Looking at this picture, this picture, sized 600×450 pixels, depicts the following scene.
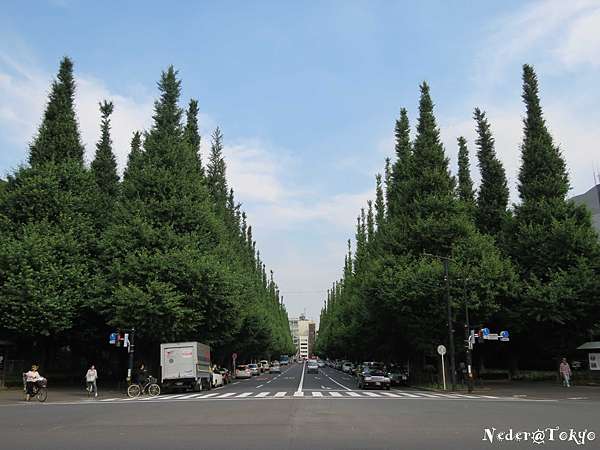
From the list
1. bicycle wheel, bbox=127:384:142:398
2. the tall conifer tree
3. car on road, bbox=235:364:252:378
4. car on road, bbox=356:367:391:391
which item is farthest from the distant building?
bicycle wheel, bbox=127:384:142:398

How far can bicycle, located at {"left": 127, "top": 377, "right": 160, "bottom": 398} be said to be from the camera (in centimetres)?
2902

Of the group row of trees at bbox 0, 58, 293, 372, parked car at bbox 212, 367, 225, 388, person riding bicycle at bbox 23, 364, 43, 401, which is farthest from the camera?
parked car at bbox 212, 367, 225, 388

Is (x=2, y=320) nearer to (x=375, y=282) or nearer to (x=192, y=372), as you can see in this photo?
(x=192, y=372)

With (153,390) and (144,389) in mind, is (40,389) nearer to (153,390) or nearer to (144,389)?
(144,389)

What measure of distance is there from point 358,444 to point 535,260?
1242 inches

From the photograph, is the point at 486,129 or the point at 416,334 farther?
the point at 486,129

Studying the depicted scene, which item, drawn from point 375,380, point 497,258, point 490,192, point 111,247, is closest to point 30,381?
point 111,247

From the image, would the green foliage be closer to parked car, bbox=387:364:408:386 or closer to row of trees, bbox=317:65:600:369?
row of trees, bbox=317:65:600:369

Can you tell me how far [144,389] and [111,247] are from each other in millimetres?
9629

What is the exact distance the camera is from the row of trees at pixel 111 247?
31688mm

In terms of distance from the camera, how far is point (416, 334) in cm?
3759

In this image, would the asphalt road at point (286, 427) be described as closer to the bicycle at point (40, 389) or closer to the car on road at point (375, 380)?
the bicycle at point (40, 389)

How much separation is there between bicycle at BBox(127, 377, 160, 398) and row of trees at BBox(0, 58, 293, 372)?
394 cm

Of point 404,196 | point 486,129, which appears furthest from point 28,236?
point 486,129
